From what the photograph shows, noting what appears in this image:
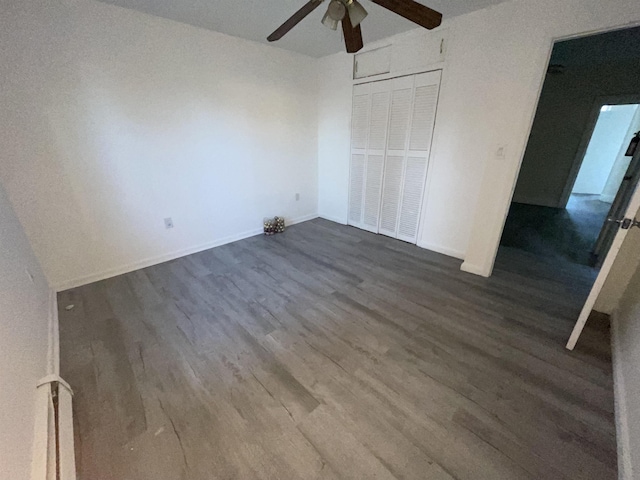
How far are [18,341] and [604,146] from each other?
33.3 ft

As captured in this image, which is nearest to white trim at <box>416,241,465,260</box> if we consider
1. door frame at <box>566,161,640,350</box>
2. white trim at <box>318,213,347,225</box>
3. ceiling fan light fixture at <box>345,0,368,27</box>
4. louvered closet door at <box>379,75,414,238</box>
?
louvered closet door at <box>379,75,414,238</box>

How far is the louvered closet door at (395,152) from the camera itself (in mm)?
2996

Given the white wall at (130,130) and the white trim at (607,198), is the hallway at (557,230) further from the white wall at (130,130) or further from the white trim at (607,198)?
the white wall at (130,130)

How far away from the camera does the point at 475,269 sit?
2658mm

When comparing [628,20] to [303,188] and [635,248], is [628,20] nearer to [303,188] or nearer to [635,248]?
[635,248]

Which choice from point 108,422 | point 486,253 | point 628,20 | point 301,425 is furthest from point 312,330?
point 628,20

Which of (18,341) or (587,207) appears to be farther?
(587,207)

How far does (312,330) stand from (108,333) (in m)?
1.51

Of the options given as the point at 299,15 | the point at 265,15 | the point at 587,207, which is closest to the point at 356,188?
the point at 265,15

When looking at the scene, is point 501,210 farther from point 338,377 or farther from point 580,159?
point 580,159

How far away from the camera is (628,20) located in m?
1.65

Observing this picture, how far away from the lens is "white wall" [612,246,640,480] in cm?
108

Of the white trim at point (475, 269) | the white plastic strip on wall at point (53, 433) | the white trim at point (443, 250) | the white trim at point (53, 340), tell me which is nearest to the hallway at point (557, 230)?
the white trim at point (443, 250)

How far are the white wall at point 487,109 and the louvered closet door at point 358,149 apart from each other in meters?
0.91
